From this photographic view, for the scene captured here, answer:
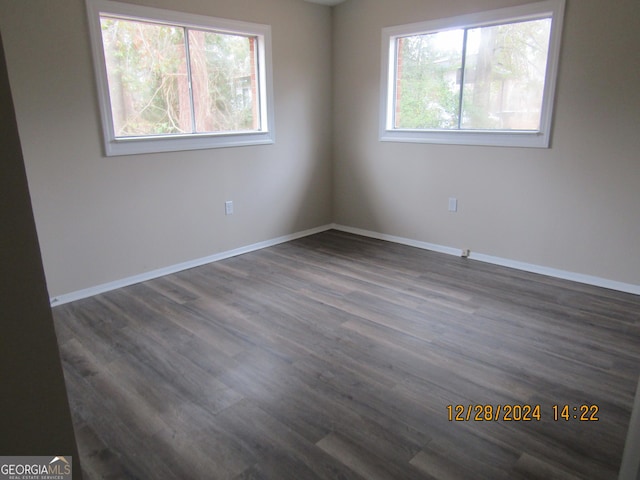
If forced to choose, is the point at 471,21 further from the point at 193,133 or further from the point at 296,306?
the point at 296,306

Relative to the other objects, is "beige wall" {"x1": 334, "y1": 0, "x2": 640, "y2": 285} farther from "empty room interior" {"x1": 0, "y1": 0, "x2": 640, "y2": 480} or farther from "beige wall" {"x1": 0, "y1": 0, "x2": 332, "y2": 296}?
"beige wall" {"x1": 0, "y1": 0, "x2": 332, "y2": 296}

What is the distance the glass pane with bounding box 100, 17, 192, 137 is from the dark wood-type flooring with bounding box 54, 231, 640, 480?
134 centimetres

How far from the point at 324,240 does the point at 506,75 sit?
2.41 meters

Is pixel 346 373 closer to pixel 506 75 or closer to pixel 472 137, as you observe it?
pixel 472 137

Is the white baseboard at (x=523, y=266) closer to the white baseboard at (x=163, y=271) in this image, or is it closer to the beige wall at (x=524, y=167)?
the beige wall at (x=524, y=167)

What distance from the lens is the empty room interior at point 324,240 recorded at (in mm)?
1891

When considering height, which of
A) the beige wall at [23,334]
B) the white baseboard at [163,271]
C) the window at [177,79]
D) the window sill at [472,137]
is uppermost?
the window at [177,79]

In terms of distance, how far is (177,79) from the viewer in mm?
3859

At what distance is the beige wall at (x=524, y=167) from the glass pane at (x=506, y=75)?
205 millimetres

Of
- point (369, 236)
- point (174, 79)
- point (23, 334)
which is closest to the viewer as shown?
point (23, 334)

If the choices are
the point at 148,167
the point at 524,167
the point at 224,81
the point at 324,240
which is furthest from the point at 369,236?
the point at 148,167
